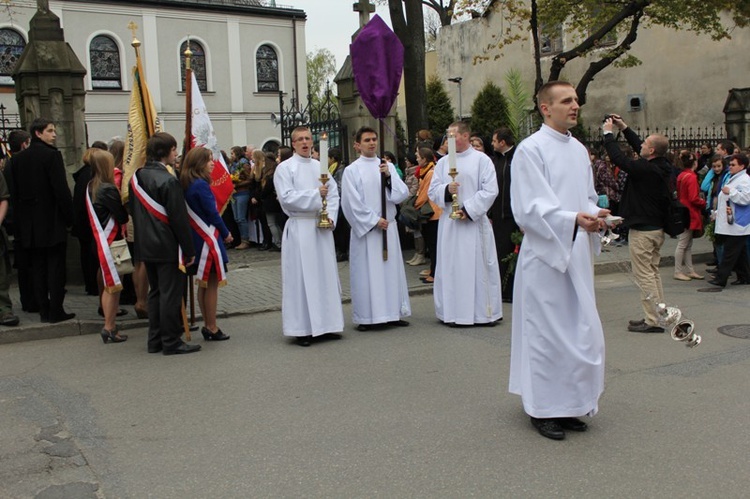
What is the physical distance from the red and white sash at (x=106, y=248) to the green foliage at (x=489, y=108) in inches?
904

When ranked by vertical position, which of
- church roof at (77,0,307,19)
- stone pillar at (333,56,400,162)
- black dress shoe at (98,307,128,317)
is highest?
church roof at (77,0,307,19)

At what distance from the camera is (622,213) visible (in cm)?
800

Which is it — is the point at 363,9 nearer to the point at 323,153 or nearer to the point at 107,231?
the point at 323,153

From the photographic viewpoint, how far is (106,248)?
25.5ft

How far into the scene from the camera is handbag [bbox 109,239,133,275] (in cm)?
780

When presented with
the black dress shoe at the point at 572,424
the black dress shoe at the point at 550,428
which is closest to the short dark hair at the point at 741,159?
the black dress shoe at the point at 572,424

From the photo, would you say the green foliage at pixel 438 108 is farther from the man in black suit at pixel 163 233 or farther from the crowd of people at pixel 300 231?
the man in black suit at pixel 163 233

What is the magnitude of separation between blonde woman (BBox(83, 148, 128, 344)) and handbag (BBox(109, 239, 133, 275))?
4 centimetres

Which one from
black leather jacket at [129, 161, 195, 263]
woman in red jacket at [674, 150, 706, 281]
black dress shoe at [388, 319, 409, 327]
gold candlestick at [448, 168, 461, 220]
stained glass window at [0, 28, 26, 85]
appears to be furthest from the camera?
stained glass window at [0, 28, 26, 85]

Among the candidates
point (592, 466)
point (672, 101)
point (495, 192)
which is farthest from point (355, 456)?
point (672, 101)

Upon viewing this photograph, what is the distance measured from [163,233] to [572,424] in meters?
4.05

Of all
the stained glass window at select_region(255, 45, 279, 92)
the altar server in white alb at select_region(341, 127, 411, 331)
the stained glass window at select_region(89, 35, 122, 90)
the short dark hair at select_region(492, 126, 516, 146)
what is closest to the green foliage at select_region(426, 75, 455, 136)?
the stained glass window at select_region(255, 45, 279, 92)

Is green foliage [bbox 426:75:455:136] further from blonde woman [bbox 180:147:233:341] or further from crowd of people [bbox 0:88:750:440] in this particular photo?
blonde woman [bbox 180:147:233:341]

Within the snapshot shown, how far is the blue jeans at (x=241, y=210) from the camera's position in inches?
589
